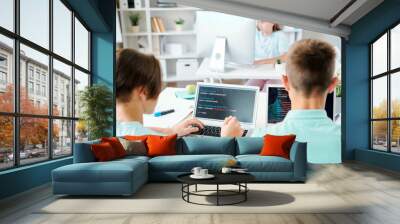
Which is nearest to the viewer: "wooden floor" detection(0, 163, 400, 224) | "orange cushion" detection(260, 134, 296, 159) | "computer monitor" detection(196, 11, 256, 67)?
"wooden floor" detection(0, 163, 400, 224)

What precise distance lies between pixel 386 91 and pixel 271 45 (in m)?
2.35

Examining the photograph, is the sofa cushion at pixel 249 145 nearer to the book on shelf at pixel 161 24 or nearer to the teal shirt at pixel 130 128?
the teal shirt at pixel 130 128

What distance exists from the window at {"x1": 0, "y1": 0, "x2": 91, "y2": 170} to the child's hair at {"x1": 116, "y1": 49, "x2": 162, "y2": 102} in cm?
86

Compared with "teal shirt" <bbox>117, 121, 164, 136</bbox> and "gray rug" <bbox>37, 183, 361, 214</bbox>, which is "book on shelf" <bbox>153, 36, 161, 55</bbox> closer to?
"teal shirt" <bbox>117, 121, 164, 136</bbox>

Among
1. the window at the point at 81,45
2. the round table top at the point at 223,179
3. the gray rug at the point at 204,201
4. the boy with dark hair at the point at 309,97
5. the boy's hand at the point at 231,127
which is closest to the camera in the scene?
the gray rug at the point at 204,201


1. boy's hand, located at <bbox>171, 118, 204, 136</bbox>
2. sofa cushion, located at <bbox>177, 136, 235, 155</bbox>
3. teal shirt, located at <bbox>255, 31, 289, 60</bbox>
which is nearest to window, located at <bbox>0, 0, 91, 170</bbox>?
boy's hand, located at <bbox>171, 118, 204, 136</bbox>

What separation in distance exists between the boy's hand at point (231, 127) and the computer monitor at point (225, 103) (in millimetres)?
70

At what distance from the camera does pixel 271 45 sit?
8.58 metres

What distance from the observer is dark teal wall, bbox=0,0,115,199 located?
5227 millimetres

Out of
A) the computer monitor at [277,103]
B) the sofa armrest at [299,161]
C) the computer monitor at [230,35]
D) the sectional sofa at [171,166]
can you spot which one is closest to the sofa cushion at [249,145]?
the sectional sofa at [171,166]

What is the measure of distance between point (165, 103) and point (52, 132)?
8.53 feet

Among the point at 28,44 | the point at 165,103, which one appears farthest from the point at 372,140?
the point at 28,44

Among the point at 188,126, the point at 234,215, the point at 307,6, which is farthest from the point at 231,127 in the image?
the point at 234,215

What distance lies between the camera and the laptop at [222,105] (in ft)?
26.6
